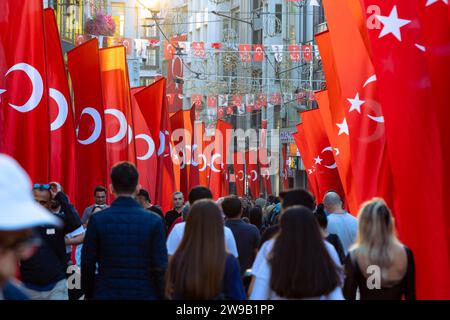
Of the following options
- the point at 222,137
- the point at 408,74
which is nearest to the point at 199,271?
the point at 408,74

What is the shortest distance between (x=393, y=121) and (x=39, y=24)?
4.61 metres

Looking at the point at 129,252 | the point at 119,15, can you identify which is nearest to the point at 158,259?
the point at 129,252

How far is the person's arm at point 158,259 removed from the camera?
6.96 metres

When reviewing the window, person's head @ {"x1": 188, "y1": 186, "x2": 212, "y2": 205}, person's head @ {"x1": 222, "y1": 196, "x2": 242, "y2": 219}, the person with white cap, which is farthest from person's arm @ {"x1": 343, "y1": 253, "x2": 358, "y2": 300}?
the window

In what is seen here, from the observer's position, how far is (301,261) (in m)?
5.88

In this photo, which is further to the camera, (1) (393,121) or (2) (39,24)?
(2) (39,24)

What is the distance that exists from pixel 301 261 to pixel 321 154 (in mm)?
16749

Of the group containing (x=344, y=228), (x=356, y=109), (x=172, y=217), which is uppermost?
(x=356, y=109)

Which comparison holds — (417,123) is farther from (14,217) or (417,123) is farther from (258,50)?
(258,50)

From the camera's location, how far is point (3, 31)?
1117cm

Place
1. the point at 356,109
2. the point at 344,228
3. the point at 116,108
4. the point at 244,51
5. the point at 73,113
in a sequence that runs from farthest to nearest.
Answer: the point at 244,51 < the point at 116,108 < the point at 73,113 < the point at 344,228 < the point at 356,109

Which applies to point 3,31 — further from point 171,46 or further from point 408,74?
point 171,46

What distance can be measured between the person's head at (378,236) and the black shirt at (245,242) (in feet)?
9.70
